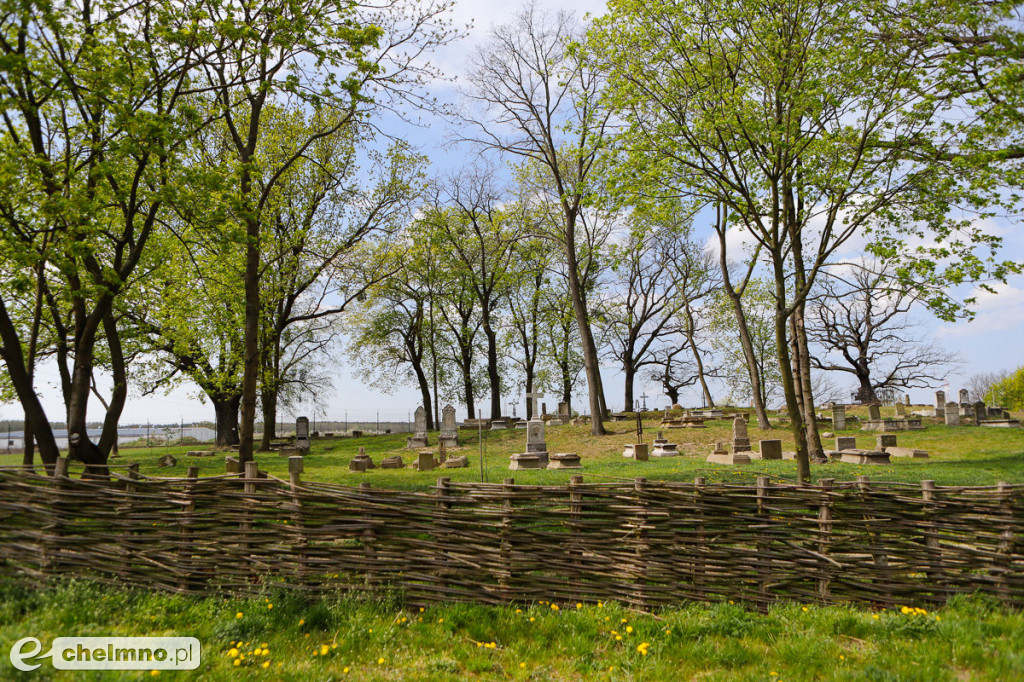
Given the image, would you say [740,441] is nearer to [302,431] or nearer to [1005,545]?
[1005,545]

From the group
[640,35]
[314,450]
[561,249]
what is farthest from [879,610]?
[561,249]

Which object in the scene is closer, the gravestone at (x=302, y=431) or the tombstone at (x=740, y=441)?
the tombstone at (x=740, y=441)

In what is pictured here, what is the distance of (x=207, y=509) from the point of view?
563 cm

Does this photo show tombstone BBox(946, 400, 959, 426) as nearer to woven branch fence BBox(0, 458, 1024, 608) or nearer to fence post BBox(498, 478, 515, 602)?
woven branch fence BBox(0, 458, 1024, 608)

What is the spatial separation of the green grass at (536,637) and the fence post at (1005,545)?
8.6 inches

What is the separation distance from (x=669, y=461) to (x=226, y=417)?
24.2m

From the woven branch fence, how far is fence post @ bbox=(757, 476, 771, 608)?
1cm

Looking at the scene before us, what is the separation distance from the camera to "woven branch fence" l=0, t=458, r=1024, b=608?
5234 mm

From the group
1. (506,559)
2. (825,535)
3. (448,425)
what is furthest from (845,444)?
(506,559)

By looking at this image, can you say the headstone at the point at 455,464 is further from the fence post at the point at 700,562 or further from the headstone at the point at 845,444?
the fence post at the point at 700,562

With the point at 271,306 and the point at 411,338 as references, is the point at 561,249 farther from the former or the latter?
the point at 271,306

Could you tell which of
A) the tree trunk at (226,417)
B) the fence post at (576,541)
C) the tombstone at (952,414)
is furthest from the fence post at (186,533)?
the tombstone at (952,414)

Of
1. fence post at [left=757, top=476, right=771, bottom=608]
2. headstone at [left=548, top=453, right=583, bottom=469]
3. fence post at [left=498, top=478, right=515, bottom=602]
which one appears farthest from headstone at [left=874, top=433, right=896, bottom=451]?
fence post at [left=498, top=478, right=515, bottom=602]

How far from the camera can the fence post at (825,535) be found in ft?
17.3
